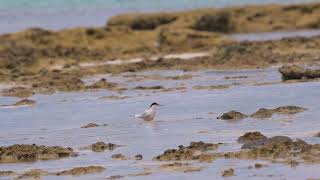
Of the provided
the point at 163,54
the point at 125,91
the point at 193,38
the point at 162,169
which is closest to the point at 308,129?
the point at 162,169

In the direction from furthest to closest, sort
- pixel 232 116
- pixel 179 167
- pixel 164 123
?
pixel 164 123 → pixel 232 116 → pixel 179 167

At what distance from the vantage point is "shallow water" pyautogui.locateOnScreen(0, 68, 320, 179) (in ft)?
37.8

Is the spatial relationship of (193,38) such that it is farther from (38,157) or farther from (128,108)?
(38,157)

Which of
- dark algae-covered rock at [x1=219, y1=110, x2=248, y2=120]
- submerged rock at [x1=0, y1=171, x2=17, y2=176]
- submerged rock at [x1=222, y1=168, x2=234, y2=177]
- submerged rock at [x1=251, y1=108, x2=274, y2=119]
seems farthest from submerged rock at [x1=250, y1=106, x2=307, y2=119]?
submerged rock at [x1=0, y1=171, x2=17, y2=176]

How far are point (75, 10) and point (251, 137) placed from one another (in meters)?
46.4

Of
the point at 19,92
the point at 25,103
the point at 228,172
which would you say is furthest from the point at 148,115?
the point at 19,92

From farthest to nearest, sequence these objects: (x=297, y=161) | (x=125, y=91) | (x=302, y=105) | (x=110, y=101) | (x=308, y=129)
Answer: (x=125, y=91) < (x=110, y=101) < (x=302, y=105) < (x=308, y=129) < (x=297, y=161)

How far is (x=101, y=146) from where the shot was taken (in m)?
13.2

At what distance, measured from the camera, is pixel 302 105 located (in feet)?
52.9

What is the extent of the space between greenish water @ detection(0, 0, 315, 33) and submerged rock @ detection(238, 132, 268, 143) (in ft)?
96.1

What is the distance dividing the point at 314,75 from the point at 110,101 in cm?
395

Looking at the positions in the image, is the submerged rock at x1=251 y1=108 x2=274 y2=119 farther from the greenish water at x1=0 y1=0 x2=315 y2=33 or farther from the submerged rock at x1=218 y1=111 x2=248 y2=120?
the greenish water at x1=0 y1=0 x2=315 y2=33

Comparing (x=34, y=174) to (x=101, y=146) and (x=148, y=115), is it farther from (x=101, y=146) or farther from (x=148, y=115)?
(x=148, y=115)

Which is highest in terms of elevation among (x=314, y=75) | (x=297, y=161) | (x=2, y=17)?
(x=2, y=17)
